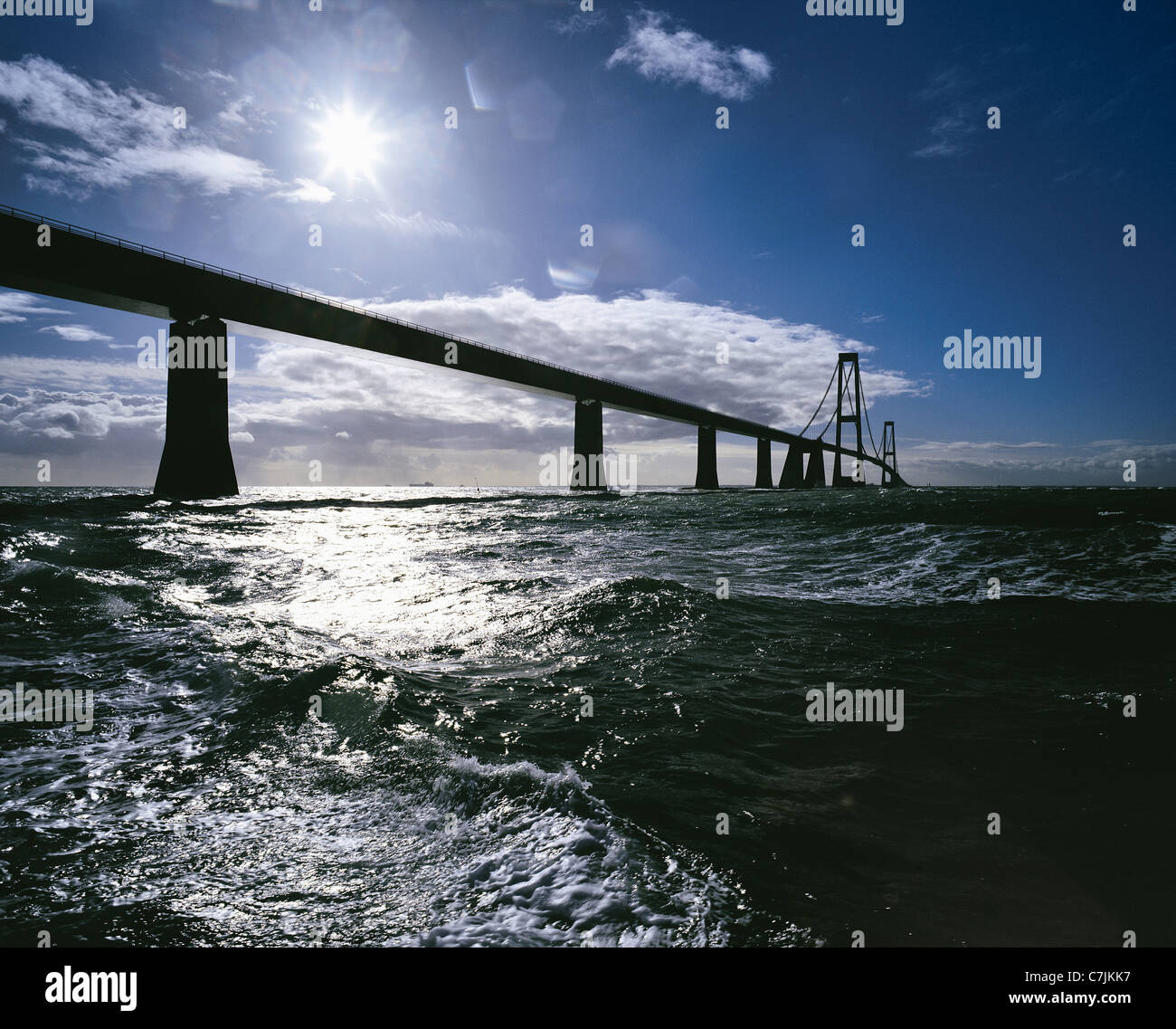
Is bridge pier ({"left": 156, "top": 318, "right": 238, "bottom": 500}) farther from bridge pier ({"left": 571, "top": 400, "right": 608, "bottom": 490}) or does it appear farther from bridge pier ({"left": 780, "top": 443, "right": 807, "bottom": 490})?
bridge pier ({"left": 780, "top": 443, "right": 807, "bottom": 490})

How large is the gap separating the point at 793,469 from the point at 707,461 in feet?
57.0

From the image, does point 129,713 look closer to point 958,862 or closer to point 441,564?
point 958,862

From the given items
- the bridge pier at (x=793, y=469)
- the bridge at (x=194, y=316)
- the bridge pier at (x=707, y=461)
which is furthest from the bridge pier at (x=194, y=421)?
the bridge pier at (x=793, y=469)

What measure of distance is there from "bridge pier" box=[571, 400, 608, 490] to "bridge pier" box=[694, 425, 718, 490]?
2142cm

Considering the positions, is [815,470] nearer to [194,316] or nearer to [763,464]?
[763,464]

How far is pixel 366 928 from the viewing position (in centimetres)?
231

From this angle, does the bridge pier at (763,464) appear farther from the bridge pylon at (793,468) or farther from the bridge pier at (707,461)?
the bridge pier at (707,461)

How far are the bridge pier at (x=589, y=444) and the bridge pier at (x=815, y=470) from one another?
136 ft

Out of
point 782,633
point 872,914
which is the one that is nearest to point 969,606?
point 782,633

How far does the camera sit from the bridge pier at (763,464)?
319 feet

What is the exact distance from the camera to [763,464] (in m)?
97.8

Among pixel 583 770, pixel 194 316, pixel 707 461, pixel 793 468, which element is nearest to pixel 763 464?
pixel 793 468

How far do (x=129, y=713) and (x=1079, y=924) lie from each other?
6176mm
